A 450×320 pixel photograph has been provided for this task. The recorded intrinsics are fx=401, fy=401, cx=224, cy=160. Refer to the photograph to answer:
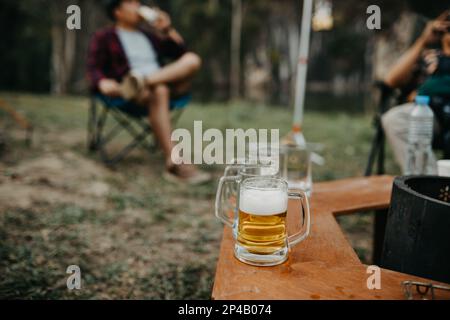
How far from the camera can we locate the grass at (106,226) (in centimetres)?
171

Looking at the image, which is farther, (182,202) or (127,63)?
(127,63)

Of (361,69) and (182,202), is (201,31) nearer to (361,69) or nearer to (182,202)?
(361,69)

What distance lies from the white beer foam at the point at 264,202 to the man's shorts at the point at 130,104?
2.78 metres

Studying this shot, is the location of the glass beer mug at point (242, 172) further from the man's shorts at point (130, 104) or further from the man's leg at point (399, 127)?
the man's shorts at point (130, 104)

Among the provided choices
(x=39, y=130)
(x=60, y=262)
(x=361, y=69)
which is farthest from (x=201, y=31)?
(x=60, y=262)

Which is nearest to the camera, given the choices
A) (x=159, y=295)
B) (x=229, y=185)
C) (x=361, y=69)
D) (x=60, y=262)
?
(x=229, y=185)

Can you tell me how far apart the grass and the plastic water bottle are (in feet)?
1.76

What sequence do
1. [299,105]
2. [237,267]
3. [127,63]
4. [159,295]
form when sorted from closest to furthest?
[237,267] → [159,295] → [299,105] → [127,63]

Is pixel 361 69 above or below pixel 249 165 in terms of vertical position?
above

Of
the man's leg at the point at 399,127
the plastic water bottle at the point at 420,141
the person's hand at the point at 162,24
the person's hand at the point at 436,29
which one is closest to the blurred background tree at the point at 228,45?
the person's hand at the point at 162,24

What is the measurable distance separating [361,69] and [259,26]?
764 cm

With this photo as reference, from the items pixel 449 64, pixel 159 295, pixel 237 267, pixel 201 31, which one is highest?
pixel 201 31

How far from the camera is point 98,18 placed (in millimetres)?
15492

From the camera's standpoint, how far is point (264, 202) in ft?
2.68
